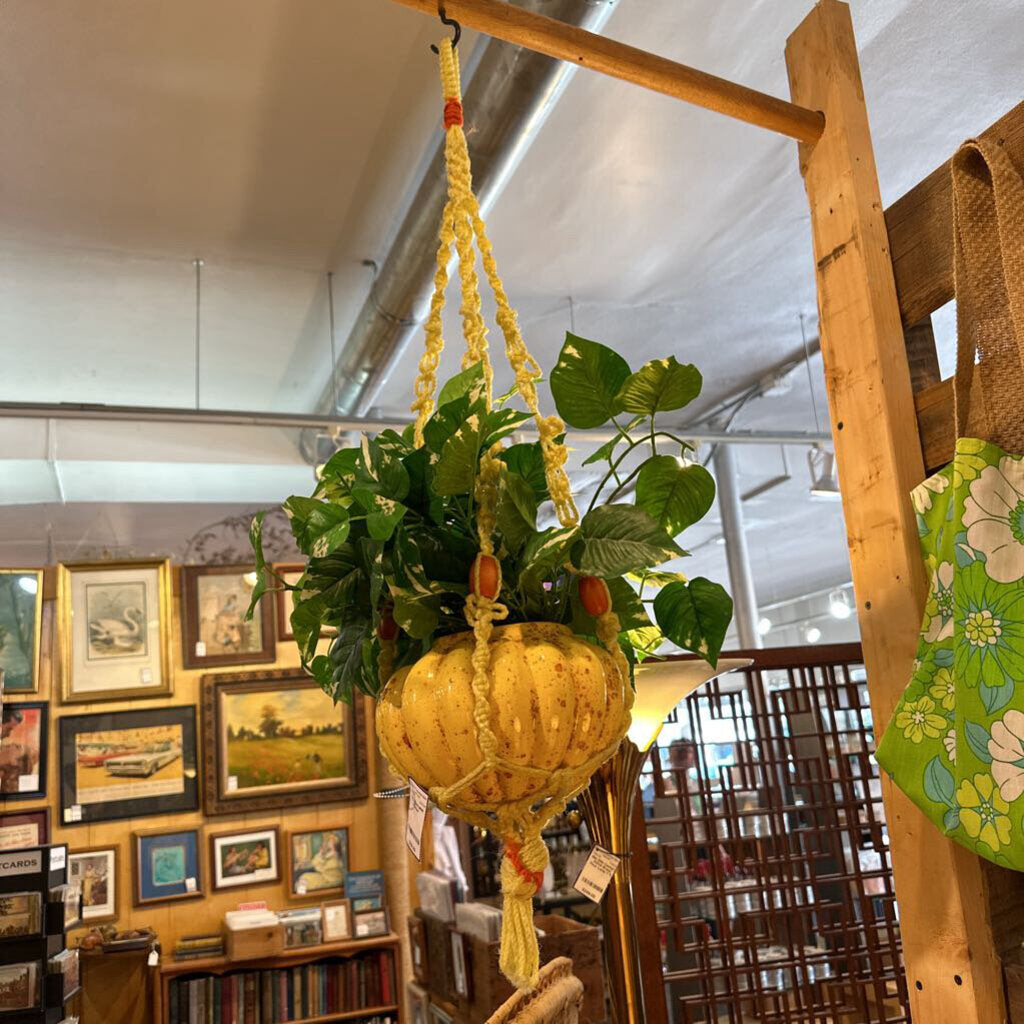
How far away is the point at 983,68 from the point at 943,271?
315cm

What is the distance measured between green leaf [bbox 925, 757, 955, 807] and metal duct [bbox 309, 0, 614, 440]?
2.21 meters

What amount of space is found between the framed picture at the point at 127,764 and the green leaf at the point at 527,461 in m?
4.25

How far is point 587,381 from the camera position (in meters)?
1.14

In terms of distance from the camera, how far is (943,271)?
1398 millimetres

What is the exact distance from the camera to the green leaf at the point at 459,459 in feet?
Answer: 3.27

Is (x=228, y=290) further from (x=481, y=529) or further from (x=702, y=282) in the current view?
(x=481, y=529)

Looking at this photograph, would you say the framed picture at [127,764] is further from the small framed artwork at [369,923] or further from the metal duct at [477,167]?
the metal duct at [477,167]

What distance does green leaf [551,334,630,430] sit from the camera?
1140 mm

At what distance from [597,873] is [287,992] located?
340 centimetres

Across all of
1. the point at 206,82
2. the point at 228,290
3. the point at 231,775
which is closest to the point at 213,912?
the point at 231,775

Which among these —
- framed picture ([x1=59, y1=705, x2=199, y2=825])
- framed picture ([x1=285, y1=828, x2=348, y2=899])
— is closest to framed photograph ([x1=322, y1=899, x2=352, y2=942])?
framed picture ([x1=285, y1=828, x2=348, y2=899])

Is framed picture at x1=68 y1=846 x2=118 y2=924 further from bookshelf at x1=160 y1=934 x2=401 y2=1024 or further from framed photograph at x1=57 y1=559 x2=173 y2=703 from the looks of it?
framed photograph at x1=57 y1=559 x2=173 y2=703

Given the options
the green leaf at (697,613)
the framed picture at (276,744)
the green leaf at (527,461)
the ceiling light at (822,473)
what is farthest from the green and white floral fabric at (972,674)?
the ceiling light at (822,473)

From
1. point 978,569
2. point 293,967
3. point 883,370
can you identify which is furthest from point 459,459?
point 293,967
